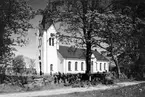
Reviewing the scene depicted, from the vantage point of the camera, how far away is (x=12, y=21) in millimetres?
23938

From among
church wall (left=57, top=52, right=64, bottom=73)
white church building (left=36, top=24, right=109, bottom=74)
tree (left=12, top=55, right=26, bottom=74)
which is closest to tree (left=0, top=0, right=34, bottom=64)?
tree (left=12, top=55, right=26, bottom=74)

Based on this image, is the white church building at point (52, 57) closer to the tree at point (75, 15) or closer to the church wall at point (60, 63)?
the church wall at point (60, 63)

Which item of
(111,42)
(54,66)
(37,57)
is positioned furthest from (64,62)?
(111,42)

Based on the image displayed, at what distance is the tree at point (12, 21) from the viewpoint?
898 inches

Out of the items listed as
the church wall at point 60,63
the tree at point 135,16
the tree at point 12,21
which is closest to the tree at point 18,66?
the church wall at point 60,63

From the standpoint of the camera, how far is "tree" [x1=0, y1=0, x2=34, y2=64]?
22.8 meters

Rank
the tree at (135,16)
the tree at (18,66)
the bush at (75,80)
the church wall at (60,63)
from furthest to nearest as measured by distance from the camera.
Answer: the church wall at (60,63) < the tree at (18,66) < the bush at (75,80) < the tree at (135,16)

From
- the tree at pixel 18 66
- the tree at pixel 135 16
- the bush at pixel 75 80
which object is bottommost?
the bush at pixel 75 80

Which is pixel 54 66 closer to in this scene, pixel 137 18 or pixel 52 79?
pixel 52 79

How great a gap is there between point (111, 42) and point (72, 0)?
6810mm

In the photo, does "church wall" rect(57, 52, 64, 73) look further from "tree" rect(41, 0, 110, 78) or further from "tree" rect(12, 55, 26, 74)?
"tree" rect(41, 0, 110, 78)

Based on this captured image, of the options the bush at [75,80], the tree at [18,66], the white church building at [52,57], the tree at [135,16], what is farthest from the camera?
Result: the white church building at [52,57]

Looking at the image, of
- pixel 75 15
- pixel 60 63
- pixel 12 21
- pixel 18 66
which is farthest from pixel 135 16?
pixel 18 66

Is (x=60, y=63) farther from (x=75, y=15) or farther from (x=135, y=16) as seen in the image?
(x=135, y=16)
